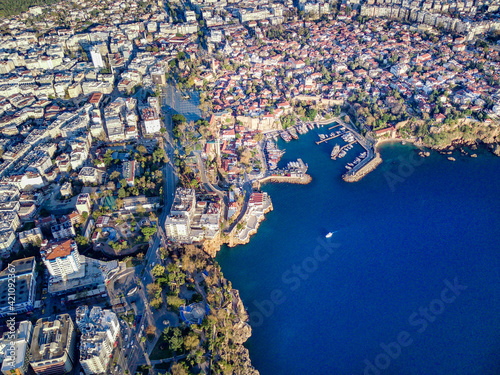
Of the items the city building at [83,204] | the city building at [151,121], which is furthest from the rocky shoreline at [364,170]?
the city building at [83,204]

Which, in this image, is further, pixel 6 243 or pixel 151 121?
pixel 151 121

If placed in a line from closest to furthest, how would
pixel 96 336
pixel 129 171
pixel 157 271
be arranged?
pixel 96 336 → pixel 157 271 → pixel 129 171

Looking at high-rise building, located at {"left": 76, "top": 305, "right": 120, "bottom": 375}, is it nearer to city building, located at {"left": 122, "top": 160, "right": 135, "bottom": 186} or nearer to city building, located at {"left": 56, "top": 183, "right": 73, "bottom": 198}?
city building, located at {"left": 56, "top": 183, "right": 73, "bottom": 198}

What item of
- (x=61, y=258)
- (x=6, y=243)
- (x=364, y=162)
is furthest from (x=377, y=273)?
(x=6, y=243)

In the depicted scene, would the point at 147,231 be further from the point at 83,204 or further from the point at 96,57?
the point at 96,57

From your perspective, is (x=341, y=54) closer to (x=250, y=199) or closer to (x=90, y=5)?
(x=250, y=199)

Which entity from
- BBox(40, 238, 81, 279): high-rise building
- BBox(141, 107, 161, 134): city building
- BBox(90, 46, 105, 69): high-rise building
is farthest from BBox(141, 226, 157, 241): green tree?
BBox(90, 46, 105, 69): high-rise building
